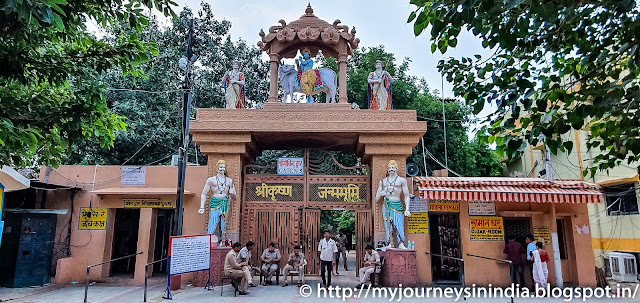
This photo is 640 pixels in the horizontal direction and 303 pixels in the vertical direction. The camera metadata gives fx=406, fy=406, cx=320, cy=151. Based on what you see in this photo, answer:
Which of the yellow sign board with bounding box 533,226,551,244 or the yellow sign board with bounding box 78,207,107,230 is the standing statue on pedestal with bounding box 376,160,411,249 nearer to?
the yellow sign board with bounding box 533,226,551,244

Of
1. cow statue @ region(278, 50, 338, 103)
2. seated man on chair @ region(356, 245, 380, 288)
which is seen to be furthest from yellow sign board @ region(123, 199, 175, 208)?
seated man on chair @ region(356, 245, 380, 288)

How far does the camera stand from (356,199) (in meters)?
10.8

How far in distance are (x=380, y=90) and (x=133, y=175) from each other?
715 centimetres

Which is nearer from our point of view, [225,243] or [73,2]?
[73,2]

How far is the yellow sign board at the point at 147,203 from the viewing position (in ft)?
35.5

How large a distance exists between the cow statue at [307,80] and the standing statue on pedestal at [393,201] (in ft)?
9.41

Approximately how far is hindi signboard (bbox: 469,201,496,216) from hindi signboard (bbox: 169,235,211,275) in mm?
6516

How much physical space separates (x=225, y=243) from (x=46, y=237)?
459cm

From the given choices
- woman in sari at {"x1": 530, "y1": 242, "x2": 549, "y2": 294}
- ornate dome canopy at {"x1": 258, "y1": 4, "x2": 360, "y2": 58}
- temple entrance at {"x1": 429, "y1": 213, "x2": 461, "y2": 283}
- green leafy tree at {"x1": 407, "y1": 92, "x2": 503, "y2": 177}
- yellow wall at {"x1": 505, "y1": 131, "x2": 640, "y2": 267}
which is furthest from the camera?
green leafy tree at {"x1": 407, "y1": 92, "x2": 503, "y2": 177}

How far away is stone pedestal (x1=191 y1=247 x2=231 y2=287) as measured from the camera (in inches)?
369

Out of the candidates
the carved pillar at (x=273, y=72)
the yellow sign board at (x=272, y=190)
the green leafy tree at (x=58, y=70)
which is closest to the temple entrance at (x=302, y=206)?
the yellow sign board at (x=272, y=190)

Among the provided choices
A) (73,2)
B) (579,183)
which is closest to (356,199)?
(579,183)

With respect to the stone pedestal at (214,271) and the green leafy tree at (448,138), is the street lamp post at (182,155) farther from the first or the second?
the green leafy tree at (448,138)

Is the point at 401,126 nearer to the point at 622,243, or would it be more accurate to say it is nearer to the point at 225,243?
the point at 225,243
